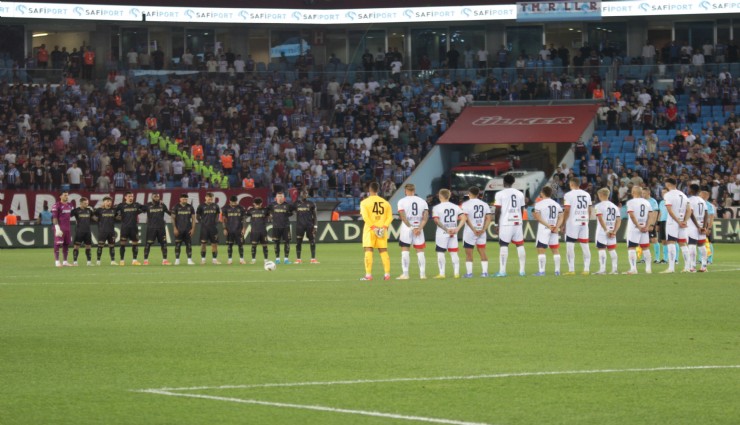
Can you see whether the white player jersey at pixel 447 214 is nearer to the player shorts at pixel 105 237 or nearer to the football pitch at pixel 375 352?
the football pitch at pixel 375 352

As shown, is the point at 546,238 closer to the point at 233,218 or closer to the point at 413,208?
the point at 413,208

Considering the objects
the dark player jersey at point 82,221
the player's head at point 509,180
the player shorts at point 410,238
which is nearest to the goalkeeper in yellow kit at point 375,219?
the player shorts at point 410,238

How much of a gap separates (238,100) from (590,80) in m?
15.6

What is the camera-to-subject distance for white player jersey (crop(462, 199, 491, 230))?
87.4ft

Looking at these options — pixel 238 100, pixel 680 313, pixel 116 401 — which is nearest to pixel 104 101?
pixel 238 100

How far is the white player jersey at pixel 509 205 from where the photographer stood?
26.8m

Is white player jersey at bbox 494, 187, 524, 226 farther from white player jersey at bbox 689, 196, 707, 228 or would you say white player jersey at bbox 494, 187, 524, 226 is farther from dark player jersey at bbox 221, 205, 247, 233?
dark player jersey at bbox 221, 205, 247, 233

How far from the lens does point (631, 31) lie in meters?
63.3

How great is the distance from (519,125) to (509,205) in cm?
3113

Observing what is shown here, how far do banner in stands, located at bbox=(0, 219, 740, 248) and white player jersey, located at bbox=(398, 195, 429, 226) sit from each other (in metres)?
19.0

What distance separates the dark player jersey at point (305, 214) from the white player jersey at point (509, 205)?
827 centimetres

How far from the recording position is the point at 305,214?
34344 mm

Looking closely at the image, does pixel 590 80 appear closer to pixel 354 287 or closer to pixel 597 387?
pixel 354 287

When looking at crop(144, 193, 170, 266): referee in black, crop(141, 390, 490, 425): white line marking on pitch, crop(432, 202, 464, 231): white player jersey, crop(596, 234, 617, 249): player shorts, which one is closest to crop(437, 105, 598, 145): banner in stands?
crop(144, 193, 170, 266): referee in black
